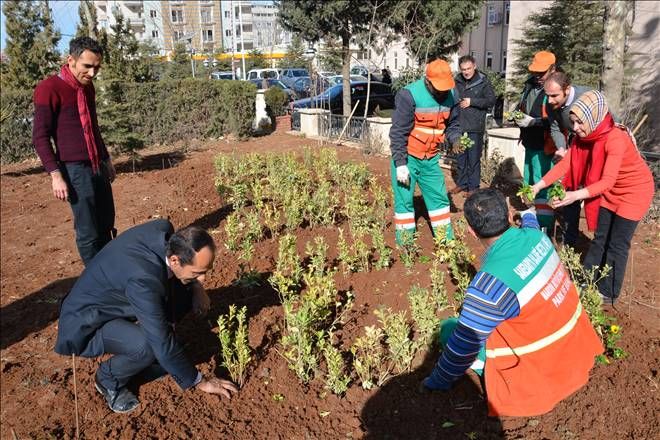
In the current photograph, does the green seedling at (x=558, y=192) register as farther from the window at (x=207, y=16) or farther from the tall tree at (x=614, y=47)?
the window at (x=207, y=16)

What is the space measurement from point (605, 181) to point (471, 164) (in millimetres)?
3157

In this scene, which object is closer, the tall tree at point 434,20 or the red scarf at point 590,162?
the red scarf at point 590,162

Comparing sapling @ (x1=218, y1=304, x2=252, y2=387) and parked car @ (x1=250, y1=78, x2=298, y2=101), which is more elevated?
parked car @ (x1=250, y1=78, x2=298, y2=101)

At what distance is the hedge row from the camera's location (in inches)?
488

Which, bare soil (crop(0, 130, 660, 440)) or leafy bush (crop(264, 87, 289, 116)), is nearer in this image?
bare soil (crop(0, 130, 660, 440))

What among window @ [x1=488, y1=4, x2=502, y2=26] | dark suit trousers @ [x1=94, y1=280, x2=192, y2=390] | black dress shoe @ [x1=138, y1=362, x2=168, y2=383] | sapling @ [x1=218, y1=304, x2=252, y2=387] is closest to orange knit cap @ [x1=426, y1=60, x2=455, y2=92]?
sapling @ [x1=218, y1=304, x2=252, y2=387]

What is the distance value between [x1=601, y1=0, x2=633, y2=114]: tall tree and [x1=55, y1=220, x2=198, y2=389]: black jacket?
18.6 feet

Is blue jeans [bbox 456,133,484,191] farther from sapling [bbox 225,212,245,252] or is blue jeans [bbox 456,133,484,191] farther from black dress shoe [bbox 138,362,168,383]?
black dress shoe [bbox 138,362,168,383]

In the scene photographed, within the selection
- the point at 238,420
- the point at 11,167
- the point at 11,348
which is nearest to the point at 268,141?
the point at 11,167

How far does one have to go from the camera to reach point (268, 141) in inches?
485

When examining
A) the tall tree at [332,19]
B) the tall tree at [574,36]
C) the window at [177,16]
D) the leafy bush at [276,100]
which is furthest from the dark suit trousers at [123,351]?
the window at [177,16]

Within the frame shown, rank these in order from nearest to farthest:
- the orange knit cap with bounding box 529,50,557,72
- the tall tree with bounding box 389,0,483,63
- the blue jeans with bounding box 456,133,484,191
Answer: the orange knit cap with bounding box 529,50,557,72 → the blue jeans with bounding box 456,133,484,191 → the tall tree with bounding box 389,0,483,63

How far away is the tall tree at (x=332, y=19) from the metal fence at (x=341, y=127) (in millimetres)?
4330

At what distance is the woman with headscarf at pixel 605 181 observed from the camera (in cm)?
356
